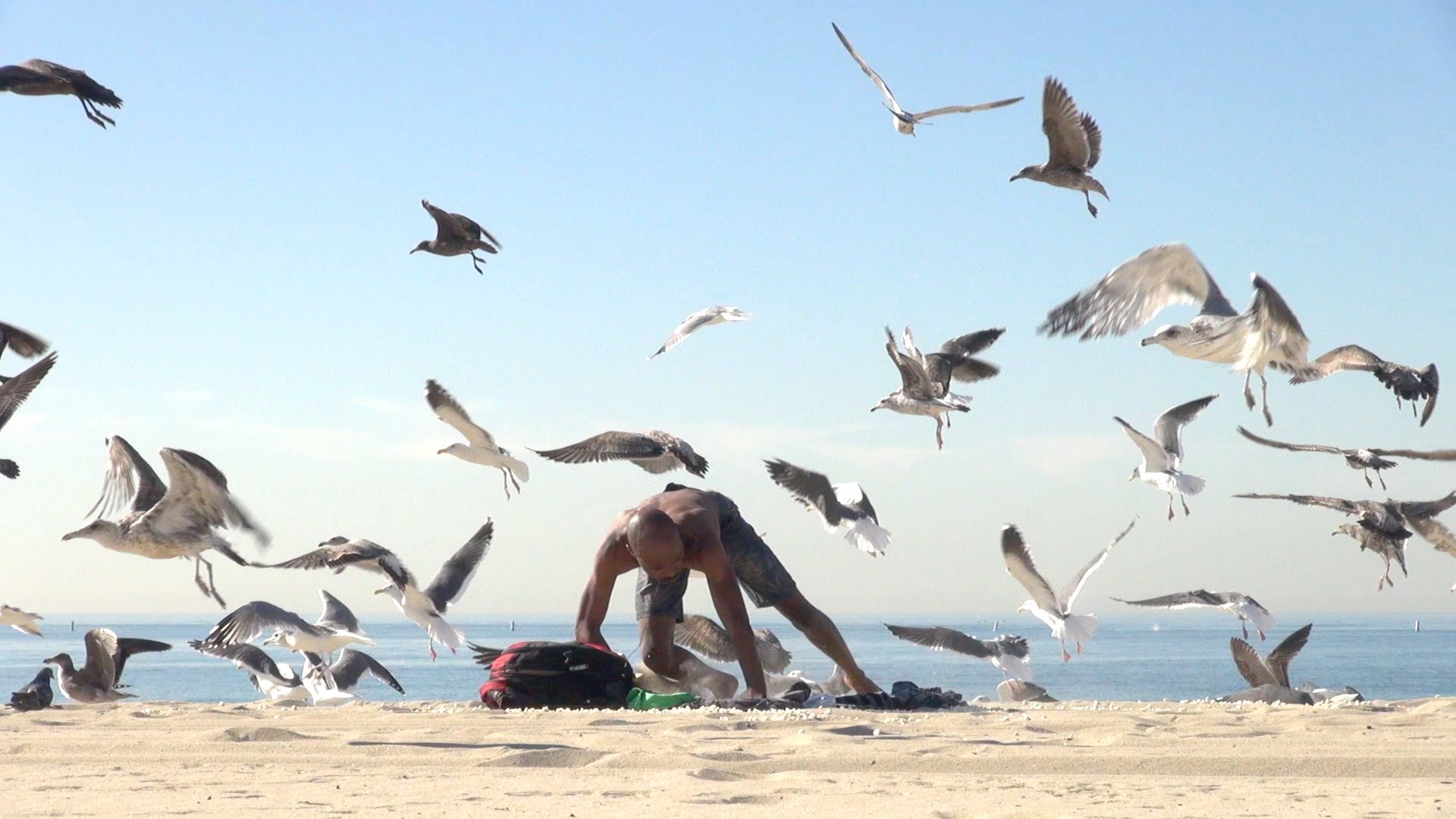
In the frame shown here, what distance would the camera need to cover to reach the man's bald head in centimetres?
795

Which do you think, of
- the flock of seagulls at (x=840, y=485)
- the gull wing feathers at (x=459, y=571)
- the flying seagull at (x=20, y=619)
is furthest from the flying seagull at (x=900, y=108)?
the flying seagull at (x=20, y=619)

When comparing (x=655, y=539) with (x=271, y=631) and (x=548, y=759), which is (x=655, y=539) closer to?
(x=548, y=759)

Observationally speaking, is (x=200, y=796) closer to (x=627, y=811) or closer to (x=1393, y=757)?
(x=627, y=811)

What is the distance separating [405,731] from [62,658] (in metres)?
5.06

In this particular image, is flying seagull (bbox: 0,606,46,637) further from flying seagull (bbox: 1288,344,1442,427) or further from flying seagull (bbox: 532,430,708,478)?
flying seagull (bbox: 1288,344,1442,427)

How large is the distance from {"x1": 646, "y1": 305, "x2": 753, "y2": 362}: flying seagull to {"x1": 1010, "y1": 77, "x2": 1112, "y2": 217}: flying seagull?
2613mm

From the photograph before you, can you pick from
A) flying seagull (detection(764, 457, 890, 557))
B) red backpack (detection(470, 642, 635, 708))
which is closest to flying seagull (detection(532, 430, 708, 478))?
flying seagull (detection(764, 457, 890, 557))

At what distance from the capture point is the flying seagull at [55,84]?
9500 mm

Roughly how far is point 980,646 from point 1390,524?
3.38 metres

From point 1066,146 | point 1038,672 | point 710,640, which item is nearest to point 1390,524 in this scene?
point 1066,146

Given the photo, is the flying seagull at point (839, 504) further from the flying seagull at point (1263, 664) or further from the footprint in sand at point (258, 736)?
the footprint in sand at point (258, 736)

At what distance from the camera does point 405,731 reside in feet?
22.2

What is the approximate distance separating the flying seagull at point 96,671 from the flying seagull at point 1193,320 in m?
6.76

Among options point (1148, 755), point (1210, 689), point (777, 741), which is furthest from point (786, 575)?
point (1210, 689)
